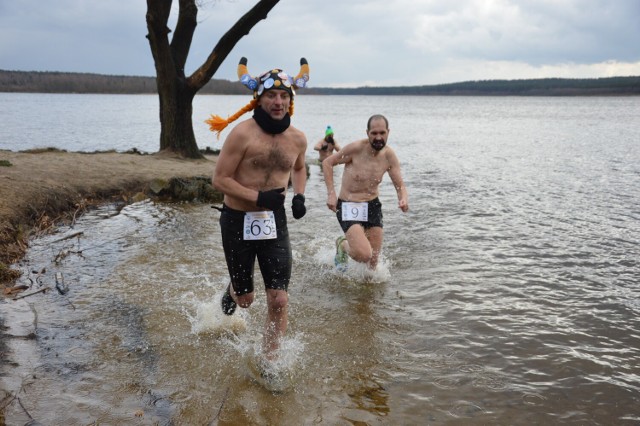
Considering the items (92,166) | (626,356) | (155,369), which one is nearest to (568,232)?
(626,356)

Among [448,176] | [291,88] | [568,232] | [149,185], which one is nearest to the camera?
[291,88]

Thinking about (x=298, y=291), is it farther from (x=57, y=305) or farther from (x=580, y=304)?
(x=580, y=304)

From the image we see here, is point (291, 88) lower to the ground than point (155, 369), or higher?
higher

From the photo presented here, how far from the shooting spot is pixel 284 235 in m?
4.47

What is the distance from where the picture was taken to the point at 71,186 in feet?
34.7

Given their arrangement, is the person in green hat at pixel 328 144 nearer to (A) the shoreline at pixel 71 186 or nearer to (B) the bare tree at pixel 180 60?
(A) the shoreline at pixel 71 186

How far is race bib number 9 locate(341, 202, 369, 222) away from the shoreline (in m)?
4.09

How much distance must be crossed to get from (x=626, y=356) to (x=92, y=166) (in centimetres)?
1129

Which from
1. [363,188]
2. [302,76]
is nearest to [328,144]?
[363,188]

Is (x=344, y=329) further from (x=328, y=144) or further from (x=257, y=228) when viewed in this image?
(x=328, y=144)

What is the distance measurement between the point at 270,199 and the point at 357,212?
9.56ft

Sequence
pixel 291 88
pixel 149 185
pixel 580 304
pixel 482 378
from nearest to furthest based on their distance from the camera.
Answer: pixel 291 88 < pixel 482 378 < pixel 580 304 < pixel 149 185

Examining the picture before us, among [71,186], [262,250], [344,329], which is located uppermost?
[262,250]

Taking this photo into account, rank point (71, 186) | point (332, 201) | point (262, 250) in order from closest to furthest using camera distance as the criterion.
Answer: point (262, 250) < point (332, 201) < point (71, 186)
